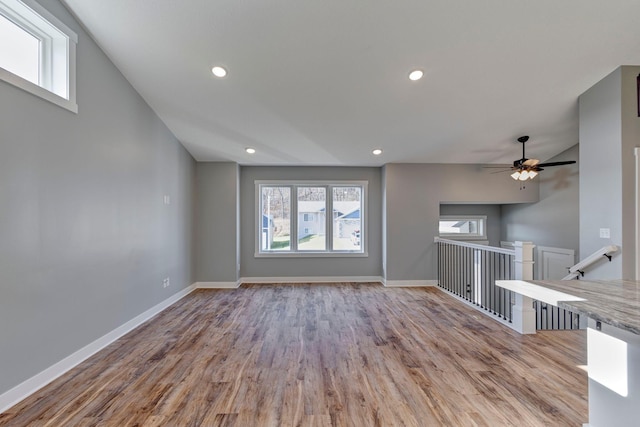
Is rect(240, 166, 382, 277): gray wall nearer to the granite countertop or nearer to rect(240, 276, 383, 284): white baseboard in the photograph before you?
rect(240, 276, 383, 284): white baseboard

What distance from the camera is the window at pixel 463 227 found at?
6.32 metres

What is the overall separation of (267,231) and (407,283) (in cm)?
304

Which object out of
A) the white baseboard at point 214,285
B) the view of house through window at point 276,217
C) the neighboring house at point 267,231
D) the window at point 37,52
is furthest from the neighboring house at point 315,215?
the window at point 37,52

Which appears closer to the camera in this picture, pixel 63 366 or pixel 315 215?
pixel 63 366

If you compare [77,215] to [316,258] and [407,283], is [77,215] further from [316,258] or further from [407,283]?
[407,283]

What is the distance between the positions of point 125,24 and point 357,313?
4178mm

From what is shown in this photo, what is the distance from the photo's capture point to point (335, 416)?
185 centimetres

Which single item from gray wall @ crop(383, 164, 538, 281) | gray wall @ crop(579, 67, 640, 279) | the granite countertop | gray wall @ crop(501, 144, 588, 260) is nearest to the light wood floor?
the granite countertop

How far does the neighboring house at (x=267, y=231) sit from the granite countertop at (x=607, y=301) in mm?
4819

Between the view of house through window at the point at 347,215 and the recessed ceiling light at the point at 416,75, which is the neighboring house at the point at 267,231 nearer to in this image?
the view of house through window at the point at 347,215

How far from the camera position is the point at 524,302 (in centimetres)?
316

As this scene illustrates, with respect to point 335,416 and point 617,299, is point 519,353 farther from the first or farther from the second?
point 335,416

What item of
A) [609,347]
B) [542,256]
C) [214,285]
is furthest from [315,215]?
[609,347]

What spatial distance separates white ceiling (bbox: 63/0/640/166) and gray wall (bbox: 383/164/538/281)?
3.68 ft
